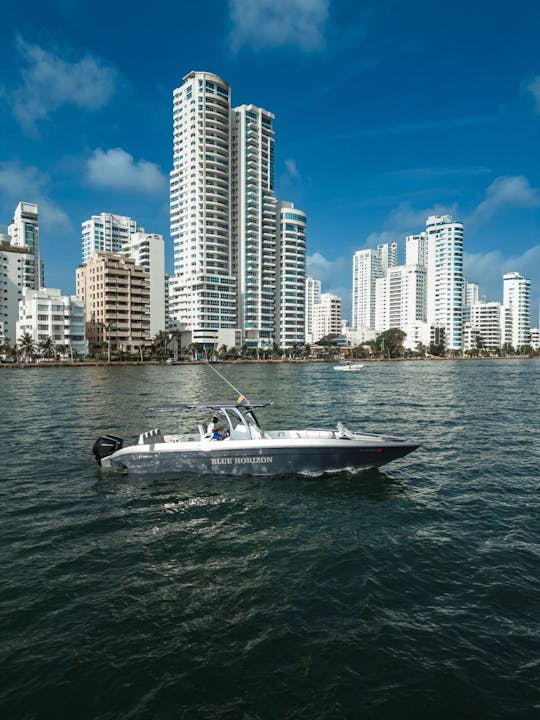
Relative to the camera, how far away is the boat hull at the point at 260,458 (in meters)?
15.9

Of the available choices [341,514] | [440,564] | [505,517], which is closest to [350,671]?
[440,564]

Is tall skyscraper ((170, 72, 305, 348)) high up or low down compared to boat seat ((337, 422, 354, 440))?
up

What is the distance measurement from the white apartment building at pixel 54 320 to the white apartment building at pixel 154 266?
26.6m

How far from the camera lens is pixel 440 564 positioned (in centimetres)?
1016

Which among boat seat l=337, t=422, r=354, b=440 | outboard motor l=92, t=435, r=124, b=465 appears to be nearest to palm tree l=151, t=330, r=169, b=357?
outboard motor l=92, t=435, r=124, b=465

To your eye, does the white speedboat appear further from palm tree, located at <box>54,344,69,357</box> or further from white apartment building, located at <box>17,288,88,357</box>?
white apartment building, located at <box>17,288,88,357</box>

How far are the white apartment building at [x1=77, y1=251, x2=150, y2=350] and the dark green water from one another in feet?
394

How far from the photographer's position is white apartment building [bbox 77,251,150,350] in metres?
131

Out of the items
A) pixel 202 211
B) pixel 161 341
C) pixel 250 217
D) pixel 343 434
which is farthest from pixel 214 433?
pixel 250 217

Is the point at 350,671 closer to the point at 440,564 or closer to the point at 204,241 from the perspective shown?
the point at 440,564

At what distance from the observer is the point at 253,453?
52.3ft

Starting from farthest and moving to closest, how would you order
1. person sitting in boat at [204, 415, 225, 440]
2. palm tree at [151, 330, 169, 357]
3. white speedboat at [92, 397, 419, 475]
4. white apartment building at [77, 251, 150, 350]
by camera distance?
1. palm tree at [151, 330, 169, 357]
2. white apartment building at [77, 251, 150, 350]
3. person sitting in boat at [204, 415, 225, 440]
4. white speedboat at [92, 397, 419, 475]

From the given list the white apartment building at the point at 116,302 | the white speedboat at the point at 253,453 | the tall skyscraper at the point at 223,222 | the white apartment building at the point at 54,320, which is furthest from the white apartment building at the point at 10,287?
the white speedboat at the point at 253,453

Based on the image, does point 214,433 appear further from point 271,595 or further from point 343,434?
point 271,595
